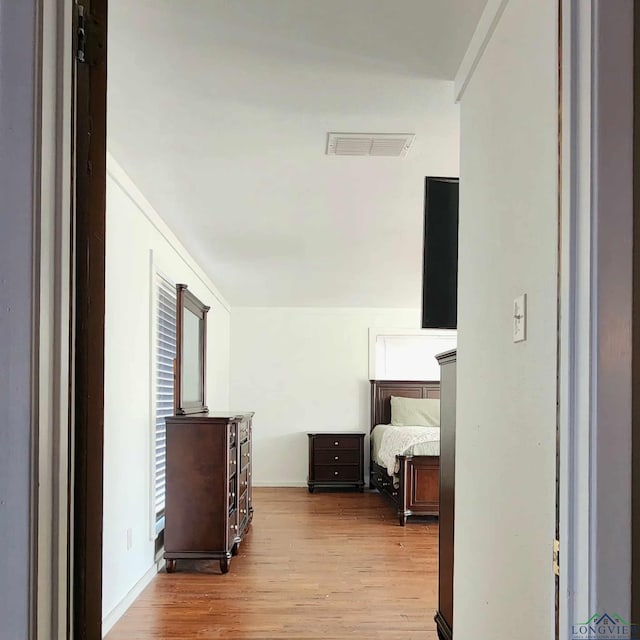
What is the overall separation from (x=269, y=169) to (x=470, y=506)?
6.66ft

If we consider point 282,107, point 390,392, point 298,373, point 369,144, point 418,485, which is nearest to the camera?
point 282,107

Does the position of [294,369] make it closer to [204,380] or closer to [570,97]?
[204,380]

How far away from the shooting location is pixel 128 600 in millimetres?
3785

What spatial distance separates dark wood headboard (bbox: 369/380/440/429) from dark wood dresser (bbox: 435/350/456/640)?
5335 millimetres

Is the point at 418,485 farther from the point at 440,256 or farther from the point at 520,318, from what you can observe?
the point at 520,318

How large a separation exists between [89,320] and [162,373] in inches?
142

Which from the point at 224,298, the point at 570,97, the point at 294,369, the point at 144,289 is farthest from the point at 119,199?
the point at 294,369

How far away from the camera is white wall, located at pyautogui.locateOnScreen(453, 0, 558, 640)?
1539 mm

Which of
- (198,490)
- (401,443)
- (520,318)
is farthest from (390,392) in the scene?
(520,318)

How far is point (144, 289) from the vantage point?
4.26 m

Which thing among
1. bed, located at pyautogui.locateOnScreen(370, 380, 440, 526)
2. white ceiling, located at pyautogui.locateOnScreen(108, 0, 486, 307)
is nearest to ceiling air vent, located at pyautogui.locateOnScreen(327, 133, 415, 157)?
white ceiling, located at pyautogui.locateOnScreen(108, 0, 486, 307)

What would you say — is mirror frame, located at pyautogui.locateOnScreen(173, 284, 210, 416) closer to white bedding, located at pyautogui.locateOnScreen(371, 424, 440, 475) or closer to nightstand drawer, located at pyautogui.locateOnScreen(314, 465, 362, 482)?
white bedding, located at pyautogui.locateOnScreen(371, 424, 440, 475)

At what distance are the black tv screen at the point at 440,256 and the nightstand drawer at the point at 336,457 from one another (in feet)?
18.0

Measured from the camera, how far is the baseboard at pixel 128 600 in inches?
134
